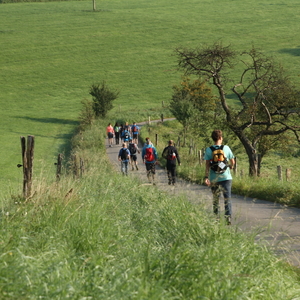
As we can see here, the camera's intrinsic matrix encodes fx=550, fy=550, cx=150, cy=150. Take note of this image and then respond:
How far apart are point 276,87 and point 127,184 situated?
10.7 metres

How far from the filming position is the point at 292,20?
91875mm

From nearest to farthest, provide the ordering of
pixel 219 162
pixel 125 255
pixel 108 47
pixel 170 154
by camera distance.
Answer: pixel 125 255 → pixel 219 162 → pixel 170 154 → pixel 108 47

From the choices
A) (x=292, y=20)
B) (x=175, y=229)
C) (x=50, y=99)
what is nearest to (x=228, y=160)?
(x=175, y=229)

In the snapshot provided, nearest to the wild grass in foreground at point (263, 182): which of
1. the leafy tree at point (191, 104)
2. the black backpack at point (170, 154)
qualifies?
the black backpack at point (170, 154)

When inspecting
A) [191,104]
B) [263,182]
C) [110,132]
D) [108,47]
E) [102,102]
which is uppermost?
[108,47]

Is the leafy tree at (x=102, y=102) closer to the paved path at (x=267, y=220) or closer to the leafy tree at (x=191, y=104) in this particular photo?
the leafy tree at (x=191, y=104)

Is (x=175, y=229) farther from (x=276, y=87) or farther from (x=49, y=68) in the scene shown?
(x=49, y=68)

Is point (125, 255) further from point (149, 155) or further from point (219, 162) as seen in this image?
point (149, 155)

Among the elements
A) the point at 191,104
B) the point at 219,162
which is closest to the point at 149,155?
the point at 219,162

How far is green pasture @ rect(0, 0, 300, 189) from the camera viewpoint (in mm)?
58531

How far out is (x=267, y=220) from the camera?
965 cm

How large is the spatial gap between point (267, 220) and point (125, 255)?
4838mm

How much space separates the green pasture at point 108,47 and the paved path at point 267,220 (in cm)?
3003

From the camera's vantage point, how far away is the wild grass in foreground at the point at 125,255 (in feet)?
14.5
